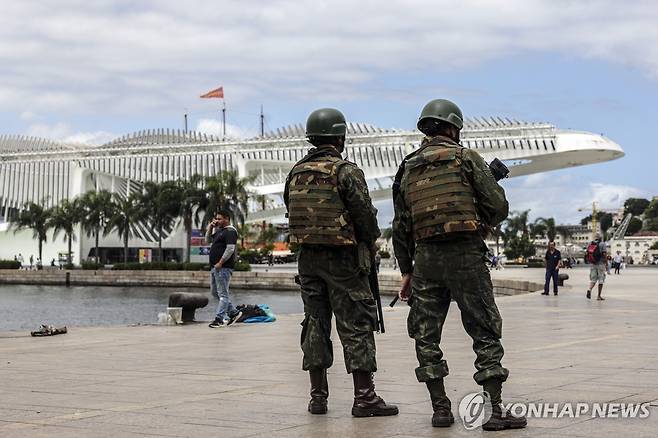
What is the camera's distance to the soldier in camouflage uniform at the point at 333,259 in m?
7.05

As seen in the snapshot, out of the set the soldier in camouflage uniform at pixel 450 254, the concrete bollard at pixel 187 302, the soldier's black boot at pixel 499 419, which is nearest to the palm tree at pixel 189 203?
the concrete bollard at pixel 187 302

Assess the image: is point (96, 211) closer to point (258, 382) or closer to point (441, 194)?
point (258, 382)

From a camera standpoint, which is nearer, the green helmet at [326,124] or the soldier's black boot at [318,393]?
the soldier's black boot at [318,393]

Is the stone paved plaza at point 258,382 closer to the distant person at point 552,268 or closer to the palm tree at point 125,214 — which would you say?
the distant person at point 552,268

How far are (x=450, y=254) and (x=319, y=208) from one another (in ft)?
3.32

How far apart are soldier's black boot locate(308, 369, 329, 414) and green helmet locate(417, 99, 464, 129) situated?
1779 millimetres

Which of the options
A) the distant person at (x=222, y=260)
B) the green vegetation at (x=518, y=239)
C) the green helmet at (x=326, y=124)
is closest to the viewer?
the green helmet at (x=326, y=124)

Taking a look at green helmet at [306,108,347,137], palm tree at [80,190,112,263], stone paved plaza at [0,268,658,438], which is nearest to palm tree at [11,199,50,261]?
palm tree at [80,190,112,263]

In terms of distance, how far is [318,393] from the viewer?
7.05m

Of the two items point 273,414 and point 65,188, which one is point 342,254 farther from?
point 65,188

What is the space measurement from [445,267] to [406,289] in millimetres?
431

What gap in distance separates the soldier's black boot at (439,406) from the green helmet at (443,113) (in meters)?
1.58

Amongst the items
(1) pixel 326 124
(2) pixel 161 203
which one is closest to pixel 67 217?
(2) pixel 161 203

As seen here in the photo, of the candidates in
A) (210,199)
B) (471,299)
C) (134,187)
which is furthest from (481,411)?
(134,187)
